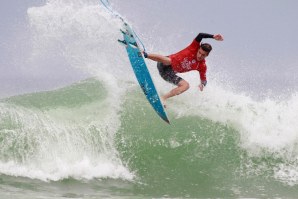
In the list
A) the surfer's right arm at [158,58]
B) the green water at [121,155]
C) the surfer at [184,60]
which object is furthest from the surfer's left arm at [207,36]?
the green water at [121,155]

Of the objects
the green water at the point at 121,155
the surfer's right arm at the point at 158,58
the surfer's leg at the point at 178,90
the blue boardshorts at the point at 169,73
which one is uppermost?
the surfer's right arm at the point at 158,58

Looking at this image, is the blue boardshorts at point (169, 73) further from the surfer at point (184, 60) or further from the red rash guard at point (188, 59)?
the red rash guard at point (188, 59)

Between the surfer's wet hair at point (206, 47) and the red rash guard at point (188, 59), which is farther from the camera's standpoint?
the red rash guard at point (188, 59)

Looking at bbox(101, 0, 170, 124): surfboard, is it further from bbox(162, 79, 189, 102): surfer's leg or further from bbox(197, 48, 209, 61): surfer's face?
bbox(197, 48, 209, 61): surfer's face

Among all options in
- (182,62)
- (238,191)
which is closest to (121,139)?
(182,62)

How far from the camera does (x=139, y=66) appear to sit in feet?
27.5

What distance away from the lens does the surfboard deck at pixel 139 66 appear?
27.3 feet

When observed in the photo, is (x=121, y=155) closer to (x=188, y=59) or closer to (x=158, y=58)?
(x=158, y=58)

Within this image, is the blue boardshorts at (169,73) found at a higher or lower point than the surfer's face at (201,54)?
lower

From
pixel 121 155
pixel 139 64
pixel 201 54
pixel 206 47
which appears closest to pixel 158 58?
pixel 139 64

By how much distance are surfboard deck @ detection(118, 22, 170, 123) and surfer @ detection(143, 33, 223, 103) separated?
169mm

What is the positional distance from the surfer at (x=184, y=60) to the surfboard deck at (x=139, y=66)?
6.7 inches

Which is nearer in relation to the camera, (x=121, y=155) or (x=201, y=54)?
(x=201, y=54)

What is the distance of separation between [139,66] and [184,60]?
809 millimetres
